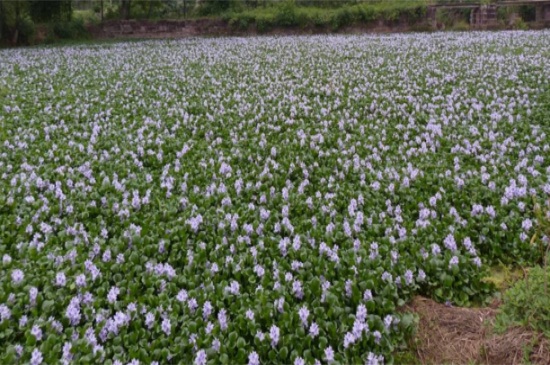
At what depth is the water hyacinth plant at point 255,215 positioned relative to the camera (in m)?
2.76

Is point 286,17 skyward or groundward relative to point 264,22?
skyward

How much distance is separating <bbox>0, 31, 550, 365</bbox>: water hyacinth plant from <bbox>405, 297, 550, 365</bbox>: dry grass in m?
0.15

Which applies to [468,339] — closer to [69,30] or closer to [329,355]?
[329,355]

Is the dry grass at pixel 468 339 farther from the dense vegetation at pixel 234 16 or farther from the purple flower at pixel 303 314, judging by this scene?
the dense vegetation at pixel 234 16

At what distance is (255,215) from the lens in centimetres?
411

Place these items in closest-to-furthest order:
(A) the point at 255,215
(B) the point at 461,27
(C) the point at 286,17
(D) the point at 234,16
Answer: (A) the point at 255,215
(B) the point at 461,27
(C) the point at 286,17
(D) the point at 234,16

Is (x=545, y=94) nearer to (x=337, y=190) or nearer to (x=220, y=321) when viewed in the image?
(x=337, y=190)

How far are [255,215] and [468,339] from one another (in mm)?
1956

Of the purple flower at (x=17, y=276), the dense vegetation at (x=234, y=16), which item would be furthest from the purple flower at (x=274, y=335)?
the dense vegetation at (x=234, y=16)

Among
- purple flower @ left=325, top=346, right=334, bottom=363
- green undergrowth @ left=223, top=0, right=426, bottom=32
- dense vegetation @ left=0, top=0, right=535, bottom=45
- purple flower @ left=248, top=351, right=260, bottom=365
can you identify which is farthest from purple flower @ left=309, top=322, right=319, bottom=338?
green undergrowth @ left=223, top=0, right=426, bottom=32

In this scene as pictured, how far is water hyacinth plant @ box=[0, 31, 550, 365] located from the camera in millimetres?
2762

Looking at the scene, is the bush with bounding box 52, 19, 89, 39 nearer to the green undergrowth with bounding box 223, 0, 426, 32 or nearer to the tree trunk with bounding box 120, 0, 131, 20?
the tree trunk with bounding box 120, 0, 131, 20

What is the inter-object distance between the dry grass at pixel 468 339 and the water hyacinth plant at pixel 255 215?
153 millimetres

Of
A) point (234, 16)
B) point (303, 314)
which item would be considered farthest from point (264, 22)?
point (303, 314)
